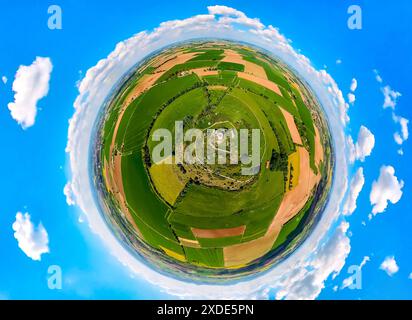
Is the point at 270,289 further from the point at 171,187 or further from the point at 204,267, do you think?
the point at 171,187

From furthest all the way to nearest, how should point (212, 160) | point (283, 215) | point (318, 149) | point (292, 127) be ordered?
point (318, 149) → point (283, 215) → point (292, 127) → point (212, 160)

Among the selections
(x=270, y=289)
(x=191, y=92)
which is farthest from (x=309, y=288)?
(x=191, y=92)

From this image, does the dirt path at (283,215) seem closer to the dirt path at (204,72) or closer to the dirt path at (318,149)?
the dirt path at (318,149)

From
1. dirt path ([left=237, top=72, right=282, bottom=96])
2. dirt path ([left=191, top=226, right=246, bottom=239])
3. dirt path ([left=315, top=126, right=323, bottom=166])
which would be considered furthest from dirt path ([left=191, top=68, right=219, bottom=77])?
dirt path ([left=191, top=226, right=246, bottom=239])

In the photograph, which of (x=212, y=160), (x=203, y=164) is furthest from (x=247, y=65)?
(x=203, y=164)

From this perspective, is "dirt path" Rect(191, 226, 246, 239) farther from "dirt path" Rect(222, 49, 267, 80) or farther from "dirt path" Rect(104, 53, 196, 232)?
"dirt path" Rect(222, 49, 267, 80)

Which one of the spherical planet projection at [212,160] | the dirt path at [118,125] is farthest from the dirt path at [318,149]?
the dirt path at [118,125]

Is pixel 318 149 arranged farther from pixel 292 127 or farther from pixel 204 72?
pixel 204 72
